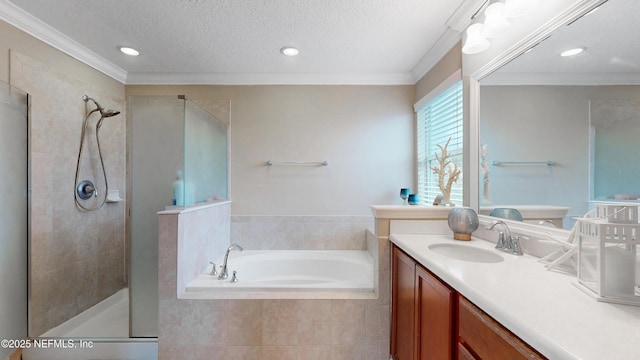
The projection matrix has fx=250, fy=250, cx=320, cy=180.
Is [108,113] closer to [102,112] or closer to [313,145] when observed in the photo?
[102,112]

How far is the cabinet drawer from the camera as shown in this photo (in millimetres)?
647

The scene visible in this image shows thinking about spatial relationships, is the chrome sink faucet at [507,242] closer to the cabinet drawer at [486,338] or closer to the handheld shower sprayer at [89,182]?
the cabinet drawer at [486,338]

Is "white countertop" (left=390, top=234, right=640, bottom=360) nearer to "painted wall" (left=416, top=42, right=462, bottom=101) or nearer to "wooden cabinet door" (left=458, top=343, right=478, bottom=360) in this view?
"wooden cabinet door" (left=458, top=343, right=478, bottom=360)

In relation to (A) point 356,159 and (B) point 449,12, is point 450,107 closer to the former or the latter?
(B) point 449,12

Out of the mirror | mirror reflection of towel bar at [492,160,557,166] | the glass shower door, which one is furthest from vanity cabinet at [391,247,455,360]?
the glass shower door

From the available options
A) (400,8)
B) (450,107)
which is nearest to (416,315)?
(450,107)

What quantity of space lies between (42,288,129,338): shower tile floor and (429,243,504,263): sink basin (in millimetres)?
2364

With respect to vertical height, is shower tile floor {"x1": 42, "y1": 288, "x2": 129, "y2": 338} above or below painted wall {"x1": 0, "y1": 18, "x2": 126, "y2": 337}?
below

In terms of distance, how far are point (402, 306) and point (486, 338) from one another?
805mm

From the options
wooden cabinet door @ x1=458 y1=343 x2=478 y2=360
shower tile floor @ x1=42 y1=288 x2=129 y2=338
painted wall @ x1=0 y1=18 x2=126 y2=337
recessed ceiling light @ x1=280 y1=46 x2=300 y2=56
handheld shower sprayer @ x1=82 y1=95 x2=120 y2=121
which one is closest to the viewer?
wooden cabinet door @ x1=458 y1=343 x2=478 y2=360

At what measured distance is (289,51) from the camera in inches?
88.4

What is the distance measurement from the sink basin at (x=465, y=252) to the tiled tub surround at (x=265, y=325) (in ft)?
1.21

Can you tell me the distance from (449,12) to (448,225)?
1458mm

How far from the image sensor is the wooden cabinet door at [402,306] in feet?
4.48
